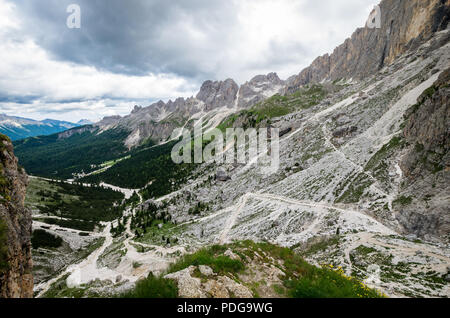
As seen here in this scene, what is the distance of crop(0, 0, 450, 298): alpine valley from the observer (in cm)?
1239

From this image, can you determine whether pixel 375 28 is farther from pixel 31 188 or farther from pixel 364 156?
pixel 31 188

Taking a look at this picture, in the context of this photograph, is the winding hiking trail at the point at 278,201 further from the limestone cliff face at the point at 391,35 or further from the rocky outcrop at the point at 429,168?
the limestone cliff face at the point at 391,35

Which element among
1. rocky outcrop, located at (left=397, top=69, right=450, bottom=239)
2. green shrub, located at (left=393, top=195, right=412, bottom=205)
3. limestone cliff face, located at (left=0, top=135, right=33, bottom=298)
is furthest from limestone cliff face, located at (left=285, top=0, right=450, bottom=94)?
limestone cliff face, located at (left=0, top=135, right=33, bottom=298)

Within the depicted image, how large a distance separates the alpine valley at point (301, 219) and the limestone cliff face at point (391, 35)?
930 mm

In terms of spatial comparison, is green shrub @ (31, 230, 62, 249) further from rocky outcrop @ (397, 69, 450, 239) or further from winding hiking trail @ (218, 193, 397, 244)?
rocky outcrop @ (397, 69, 450, 239)

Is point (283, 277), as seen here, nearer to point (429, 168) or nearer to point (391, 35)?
point (429, 168)

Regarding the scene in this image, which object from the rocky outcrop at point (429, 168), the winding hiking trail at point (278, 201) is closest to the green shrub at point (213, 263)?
the winding hiking trail at point (278, 201)

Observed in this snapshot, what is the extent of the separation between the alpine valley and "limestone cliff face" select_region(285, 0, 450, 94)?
0.93 m

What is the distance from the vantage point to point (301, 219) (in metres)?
40.6

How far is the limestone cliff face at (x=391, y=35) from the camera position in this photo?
4031 inches

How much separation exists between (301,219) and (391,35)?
156m

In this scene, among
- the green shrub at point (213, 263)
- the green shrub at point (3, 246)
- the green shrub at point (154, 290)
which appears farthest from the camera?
the green shrub at point (3, 246)

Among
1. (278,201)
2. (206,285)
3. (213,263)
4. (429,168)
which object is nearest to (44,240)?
(278,201)
